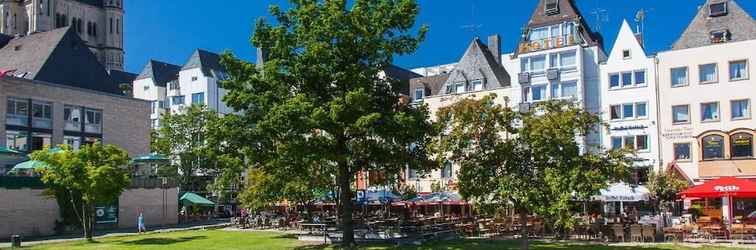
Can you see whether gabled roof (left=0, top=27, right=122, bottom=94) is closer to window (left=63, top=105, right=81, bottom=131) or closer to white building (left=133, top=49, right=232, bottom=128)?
window (left=63, top=105, right=81, bottom=131)

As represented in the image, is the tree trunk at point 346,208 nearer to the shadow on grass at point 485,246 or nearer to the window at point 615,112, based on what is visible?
the shadow on grass at point 485,246

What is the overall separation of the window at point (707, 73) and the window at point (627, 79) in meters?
4.61

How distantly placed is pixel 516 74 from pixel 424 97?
1000 cm

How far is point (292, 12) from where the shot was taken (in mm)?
34062

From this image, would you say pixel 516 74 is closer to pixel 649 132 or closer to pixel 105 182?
pixel 649 132

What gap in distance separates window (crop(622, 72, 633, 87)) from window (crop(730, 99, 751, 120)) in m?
6.82

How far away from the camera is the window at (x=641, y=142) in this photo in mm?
53688

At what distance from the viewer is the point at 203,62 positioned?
89.4 meters

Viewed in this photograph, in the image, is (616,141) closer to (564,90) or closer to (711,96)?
(564,90)

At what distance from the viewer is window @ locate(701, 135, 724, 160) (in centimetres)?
5050

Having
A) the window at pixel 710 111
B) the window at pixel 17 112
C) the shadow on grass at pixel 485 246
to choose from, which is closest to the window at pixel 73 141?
the window at pixel 17 112

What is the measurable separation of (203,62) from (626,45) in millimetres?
50938

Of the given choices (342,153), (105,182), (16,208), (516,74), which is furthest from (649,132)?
(16,208)

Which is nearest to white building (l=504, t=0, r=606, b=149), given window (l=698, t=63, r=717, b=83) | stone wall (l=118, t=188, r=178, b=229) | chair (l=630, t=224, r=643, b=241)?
window (l=698, t=63, r=717, b=83)
